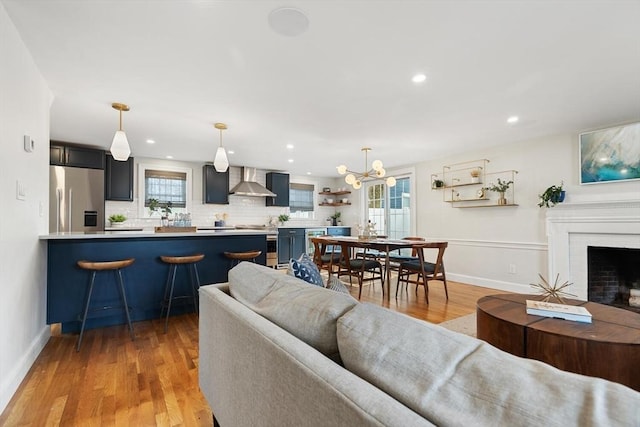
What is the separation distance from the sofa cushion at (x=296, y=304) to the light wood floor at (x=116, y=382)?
822mm

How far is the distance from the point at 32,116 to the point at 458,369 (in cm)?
312

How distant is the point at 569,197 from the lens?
395 centimetres

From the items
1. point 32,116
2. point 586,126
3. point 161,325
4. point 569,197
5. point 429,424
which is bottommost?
point 161,325

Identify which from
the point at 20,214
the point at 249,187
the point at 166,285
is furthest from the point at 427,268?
the point at 20,214

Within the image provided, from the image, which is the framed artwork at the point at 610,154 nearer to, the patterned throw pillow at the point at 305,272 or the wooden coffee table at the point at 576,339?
the wooden coffee table at the point at 576,339

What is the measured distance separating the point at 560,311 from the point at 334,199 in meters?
6.71

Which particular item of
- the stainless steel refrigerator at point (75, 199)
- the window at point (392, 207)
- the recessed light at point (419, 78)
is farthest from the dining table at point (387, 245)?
the stainless steel refrigerator at point (75, 199)

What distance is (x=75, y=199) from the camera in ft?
14.8

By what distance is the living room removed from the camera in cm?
186

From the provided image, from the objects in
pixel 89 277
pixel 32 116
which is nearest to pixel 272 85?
pixel 32 116

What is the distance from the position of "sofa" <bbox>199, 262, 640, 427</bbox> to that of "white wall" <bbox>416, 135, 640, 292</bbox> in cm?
422

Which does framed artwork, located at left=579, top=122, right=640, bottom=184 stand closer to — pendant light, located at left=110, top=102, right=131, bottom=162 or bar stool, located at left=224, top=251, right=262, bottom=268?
bar stool, located at left=224, top=251, right=262, bottom=268

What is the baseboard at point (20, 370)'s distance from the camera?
67.8 inches

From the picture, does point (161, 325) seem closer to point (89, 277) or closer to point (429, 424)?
point (89, 277)
